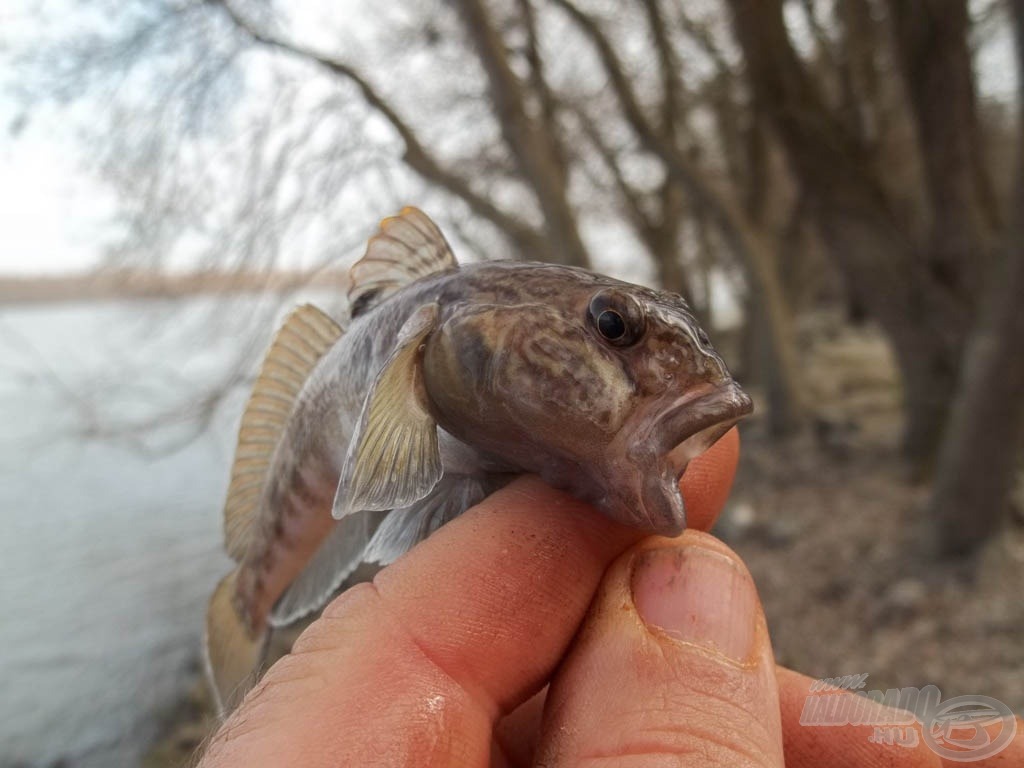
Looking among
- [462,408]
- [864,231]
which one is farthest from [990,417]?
[462,408]

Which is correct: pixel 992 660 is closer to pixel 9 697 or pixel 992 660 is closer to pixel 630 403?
pixel 630 403

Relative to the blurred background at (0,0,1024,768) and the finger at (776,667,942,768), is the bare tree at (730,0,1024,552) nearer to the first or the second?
the blurred background at (0,0,1024,768)

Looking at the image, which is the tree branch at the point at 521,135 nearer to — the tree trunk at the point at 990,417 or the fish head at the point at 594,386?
the tree trunk at the point at 990,417

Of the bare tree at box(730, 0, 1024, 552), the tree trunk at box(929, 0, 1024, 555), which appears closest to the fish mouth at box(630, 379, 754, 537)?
the tree trunk at box(929, 0, 1024, 555)

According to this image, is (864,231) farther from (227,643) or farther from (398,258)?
(227,643)

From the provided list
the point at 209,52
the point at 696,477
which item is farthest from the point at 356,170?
the point at 696,477

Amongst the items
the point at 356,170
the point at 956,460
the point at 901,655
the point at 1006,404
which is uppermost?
the point at 356,170
